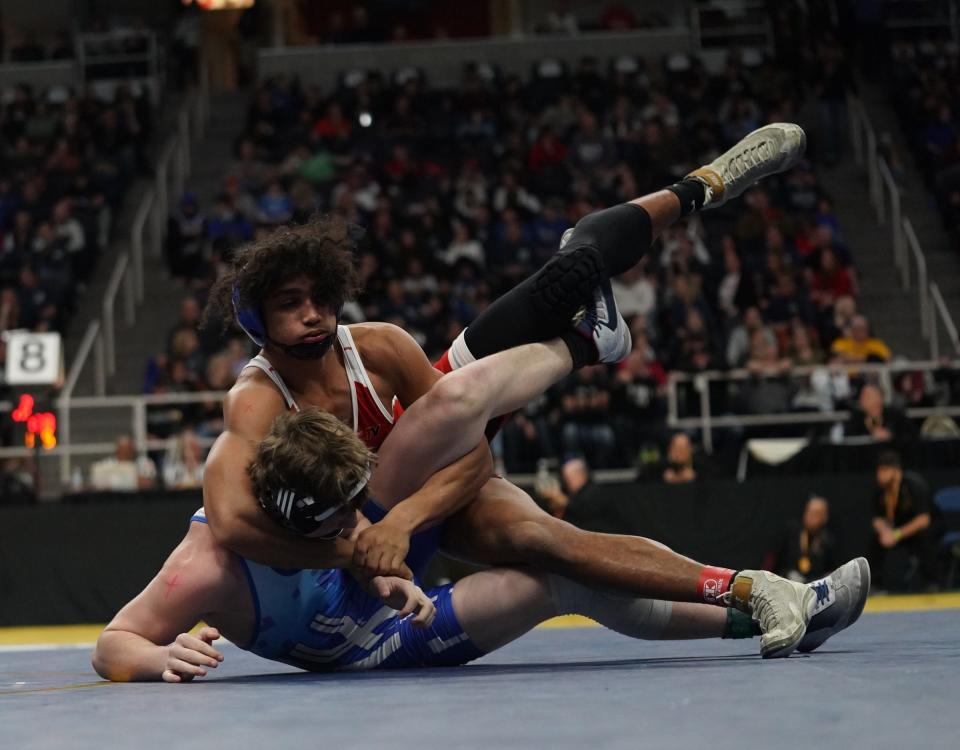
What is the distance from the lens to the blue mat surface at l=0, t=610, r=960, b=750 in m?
2.03

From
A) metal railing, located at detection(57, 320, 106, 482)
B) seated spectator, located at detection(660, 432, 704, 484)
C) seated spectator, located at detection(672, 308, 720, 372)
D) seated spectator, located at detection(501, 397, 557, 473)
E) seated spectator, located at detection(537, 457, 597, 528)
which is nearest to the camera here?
seated spectator, located at detection(537, 457, 597, 528)

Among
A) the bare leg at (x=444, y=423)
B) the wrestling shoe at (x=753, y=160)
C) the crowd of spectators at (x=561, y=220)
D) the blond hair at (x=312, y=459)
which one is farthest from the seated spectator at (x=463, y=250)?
the blond hair at (x=312, y=459)

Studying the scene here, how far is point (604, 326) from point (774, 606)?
905 mm

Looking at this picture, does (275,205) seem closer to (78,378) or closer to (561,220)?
(78,378)

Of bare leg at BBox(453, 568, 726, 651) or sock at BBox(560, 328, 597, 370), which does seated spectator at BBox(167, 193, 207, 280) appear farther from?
bare leg at BBox(453, 568, 726, 651)

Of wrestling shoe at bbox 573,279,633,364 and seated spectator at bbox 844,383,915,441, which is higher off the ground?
wrestling shoe at bbox 573,279,633,364

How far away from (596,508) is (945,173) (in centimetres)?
661

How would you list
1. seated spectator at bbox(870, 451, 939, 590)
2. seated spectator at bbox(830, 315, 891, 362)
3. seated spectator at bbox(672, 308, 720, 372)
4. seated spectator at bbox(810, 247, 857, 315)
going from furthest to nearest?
seated spectator at bbox(810, 247, 857, 315) < seated spectator at bbox(830, 315, 891, 362) < seated spectator at bbox(672, 308, 720, 372) < seated spectator at bbox(870, 451, 939, 590)

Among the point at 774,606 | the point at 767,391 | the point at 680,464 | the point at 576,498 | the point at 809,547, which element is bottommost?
the point at 809,547

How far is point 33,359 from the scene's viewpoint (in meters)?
9.31

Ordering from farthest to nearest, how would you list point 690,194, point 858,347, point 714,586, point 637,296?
point 637,296 < point 858,347 < point 690,194 < point 714,586

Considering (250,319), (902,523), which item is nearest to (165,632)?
(250,319)

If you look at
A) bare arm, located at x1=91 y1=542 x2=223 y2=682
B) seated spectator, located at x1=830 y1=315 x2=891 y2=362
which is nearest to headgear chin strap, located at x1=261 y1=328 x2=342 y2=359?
bare arm, located at x1=91 y1=542 x2=223 y2=682

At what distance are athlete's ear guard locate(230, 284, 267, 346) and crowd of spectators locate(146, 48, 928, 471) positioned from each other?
18.0 ft
